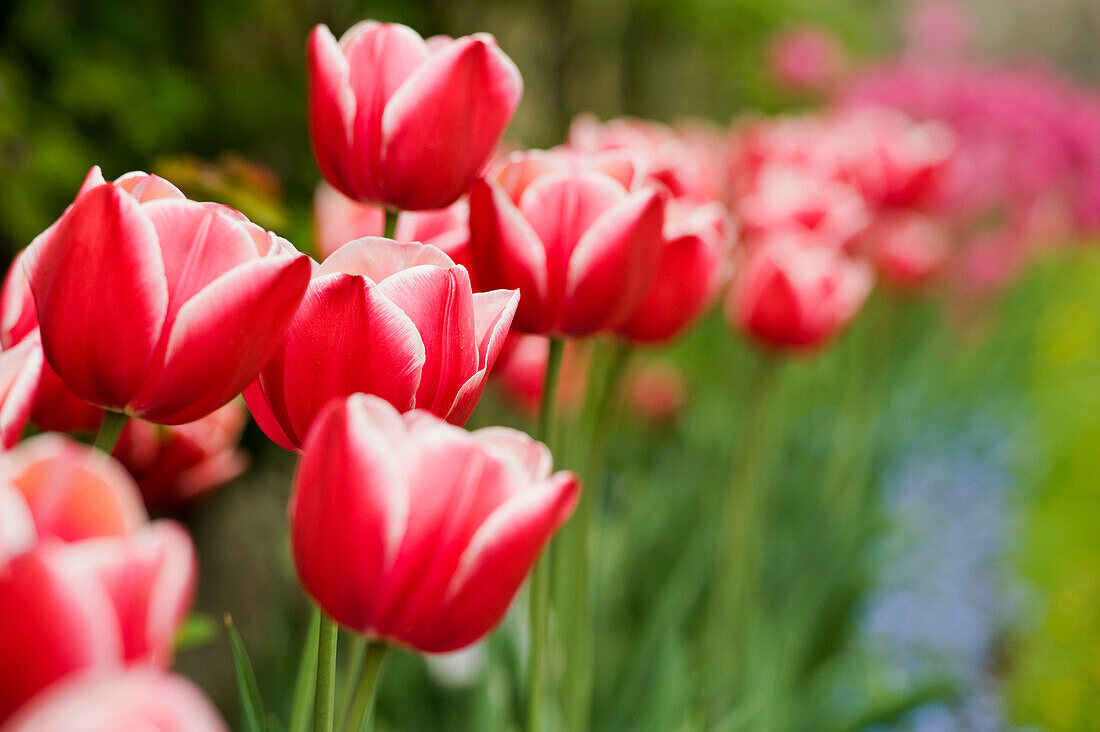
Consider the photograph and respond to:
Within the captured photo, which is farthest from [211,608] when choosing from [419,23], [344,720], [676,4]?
[676,4]

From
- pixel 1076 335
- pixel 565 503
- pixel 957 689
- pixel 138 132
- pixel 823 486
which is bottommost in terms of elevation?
pixel 1076 335

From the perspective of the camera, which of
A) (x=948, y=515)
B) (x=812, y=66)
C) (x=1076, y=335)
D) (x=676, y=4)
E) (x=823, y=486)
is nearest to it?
(x=823, y=486)

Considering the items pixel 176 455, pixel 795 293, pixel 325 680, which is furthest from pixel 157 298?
pixel 795 293

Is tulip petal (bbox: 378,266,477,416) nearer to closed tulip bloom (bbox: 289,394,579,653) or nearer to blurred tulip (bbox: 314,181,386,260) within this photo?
closed tulip bloom (bbox: 289,394,579,653)

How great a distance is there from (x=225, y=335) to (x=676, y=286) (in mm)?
355

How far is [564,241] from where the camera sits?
494 millimetres

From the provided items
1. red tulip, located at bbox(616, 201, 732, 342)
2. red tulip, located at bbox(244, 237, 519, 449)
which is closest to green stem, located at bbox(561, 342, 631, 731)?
red tulip, located at bbox(616, 201, 732, 342)

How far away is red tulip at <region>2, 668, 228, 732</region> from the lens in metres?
0.16

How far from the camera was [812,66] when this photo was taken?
358cm

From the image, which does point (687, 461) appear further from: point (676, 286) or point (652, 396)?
point (676, 286)

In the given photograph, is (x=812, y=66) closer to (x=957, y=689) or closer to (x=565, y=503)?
(x=957, y=689)

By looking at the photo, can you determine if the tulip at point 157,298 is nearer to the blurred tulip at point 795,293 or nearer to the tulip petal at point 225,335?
the tulip petal at point 225,335

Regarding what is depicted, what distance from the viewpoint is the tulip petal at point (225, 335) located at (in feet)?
0.94

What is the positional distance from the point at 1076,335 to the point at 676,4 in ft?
7.30
